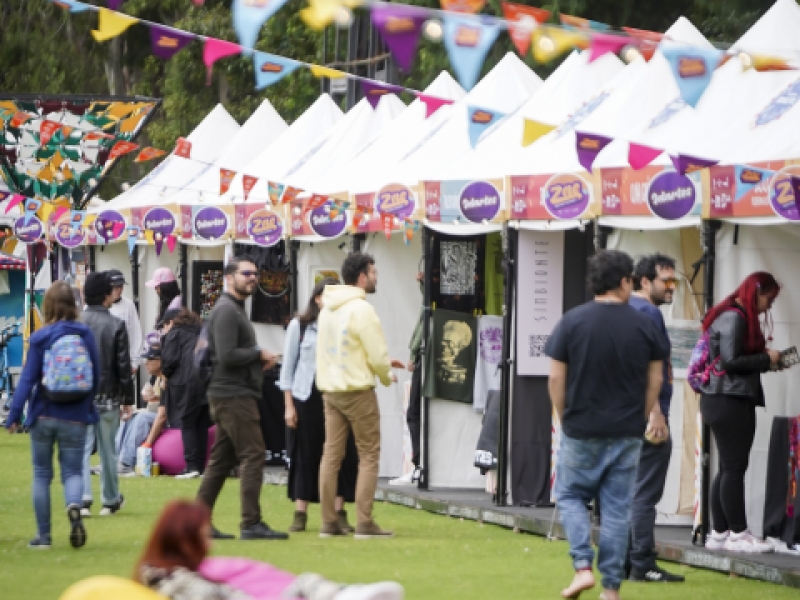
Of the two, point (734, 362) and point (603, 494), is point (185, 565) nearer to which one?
point (603, 494)

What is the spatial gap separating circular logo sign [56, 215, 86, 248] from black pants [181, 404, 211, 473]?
6879mm

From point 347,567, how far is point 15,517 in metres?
3.93

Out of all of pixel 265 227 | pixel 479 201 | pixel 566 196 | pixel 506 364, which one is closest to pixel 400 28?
pixel 566 196

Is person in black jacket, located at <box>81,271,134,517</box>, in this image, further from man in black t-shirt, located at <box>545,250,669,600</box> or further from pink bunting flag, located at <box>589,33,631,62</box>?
pink bunting flag, located at <box>589,33,631,62</box>

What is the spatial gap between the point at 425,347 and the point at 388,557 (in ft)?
12.3

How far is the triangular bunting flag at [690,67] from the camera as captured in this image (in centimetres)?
859

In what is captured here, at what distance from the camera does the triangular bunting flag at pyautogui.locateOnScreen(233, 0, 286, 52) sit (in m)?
7.64

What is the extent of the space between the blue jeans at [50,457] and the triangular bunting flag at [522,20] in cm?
403

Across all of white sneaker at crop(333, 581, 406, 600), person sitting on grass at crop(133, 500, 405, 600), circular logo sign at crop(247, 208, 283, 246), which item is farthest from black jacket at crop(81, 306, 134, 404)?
white sneaker at crop(333, 581, 406, 600)

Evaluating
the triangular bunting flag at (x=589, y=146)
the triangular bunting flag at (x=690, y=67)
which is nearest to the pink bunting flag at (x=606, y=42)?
the triangular bunting flag at (x=690, y=67)

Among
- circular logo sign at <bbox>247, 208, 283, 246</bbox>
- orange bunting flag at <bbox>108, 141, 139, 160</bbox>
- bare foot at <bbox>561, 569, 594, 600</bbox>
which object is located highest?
orange bunting flag at <bbox>108, 141, 139, 160</bbox>

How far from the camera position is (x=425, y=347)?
14.5 metres

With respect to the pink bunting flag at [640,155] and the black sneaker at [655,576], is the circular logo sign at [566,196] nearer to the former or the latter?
the pink bunting flag at [640,155]

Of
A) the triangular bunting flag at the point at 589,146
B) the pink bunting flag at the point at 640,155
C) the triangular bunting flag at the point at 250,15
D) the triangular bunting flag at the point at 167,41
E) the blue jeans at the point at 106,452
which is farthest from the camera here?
the blue jeans at the point at 106,452
